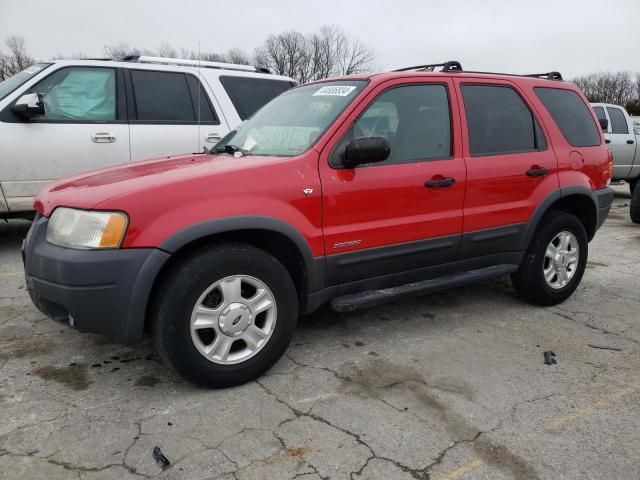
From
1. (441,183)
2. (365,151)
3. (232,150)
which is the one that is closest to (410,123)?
(441,183)

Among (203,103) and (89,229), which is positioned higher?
(203,103)

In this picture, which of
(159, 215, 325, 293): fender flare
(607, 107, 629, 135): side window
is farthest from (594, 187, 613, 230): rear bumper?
(607, 107, 629, 135): side window

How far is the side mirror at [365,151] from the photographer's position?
3023mm

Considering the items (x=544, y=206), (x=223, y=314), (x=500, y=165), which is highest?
(x=500, y=165)

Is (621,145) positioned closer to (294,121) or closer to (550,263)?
(550,263)

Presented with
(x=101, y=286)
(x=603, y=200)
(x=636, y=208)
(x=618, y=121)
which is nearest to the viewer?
(x=101, y=286)

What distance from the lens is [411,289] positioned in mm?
3490

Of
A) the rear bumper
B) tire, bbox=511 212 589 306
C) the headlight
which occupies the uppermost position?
the headlight

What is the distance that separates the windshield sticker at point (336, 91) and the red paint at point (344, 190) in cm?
13

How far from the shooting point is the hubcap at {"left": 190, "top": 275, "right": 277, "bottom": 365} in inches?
109

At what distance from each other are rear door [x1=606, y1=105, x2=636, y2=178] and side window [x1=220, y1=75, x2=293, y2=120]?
24.4 feet

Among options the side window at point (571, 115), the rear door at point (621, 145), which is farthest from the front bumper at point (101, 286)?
the rear door at point (621, 145)

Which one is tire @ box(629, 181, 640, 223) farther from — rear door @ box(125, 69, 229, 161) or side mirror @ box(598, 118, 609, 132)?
rear door @ box(125, 69, 229, 161)

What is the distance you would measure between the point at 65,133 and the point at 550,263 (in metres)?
4.81
